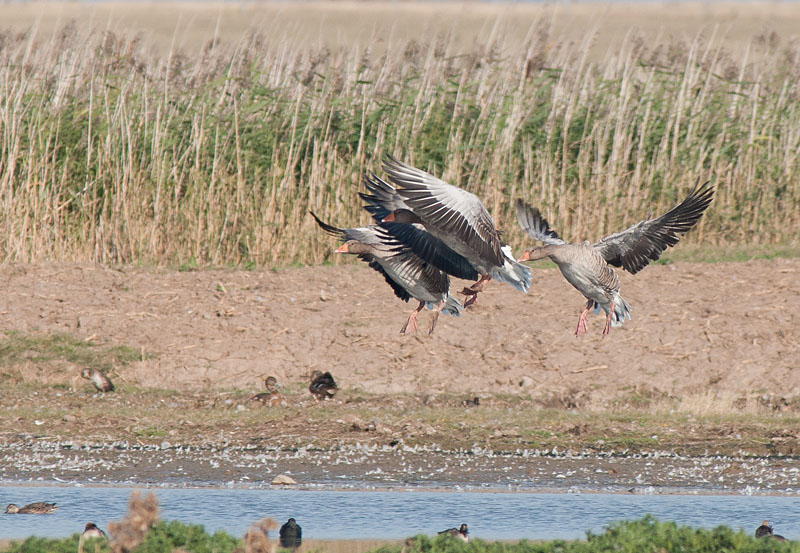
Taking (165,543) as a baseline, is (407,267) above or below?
above

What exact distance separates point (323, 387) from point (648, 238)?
16.0 ft

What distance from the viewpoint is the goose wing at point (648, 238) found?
257 inches

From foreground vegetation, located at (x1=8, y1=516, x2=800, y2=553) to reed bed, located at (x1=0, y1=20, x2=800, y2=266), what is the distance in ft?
24.7

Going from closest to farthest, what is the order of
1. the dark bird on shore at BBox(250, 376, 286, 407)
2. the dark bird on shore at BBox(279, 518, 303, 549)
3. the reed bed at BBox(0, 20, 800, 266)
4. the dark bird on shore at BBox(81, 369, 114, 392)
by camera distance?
the dark bird on shore at BBox(279, 518, 303, 549), the dark bird on shore at BBox(250, 376, 286, 407), the dark bird on shore at BBox(81, 369, 114, 392), the reed bed at BBox(0, 20, 800, 266)

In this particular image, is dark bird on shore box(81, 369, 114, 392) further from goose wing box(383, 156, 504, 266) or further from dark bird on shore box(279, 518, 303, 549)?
goose wing box(383, 156, 504, 266)

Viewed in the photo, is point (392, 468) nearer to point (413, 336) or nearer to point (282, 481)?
point (282, 481)

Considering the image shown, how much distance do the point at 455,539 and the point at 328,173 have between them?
8282mm

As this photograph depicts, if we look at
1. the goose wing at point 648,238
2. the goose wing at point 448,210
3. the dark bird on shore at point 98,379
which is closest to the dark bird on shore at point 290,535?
the goose wing at point 448,210

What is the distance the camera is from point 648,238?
22.0 ft

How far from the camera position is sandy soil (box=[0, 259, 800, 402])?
1133 cm

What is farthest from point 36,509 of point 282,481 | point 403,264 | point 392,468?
point 403,264

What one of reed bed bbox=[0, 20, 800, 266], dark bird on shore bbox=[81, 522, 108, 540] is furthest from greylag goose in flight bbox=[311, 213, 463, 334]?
reed bed bbox=[0, 20, 800, 266]

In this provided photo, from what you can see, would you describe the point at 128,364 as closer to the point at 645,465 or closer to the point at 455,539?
the point at 645,465

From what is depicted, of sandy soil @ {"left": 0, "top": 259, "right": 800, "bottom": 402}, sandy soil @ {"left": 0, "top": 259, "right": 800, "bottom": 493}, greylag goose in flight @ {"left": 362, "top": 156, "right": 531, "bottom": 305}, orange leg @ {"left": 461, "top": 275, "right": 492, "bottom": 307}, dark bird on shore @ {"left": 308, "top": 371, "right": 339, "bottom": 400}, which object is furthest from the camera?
sandy soil @ {"left": 0, "top": 259, "right": 800, "bottom": 402}
